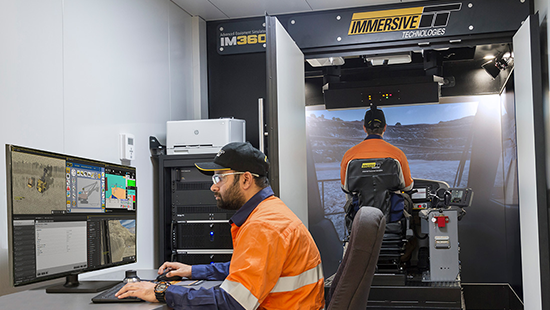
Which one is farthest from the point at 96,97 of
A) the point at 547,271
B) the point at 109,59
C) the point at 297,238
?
the point at 547,271

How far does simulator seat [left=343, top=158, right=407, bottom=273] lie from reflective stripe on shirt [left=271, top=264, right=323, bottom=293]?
2877 mm

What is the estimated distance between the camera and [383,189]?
4633 mm

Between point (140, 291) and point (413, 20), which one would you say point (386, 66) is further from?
point (140, 291)

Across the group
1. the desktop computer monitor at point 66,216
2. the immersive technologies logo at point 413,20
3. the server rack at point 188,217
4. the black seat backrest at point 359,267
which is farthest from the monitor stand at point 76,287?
the immersive technologies logo at point 413,20

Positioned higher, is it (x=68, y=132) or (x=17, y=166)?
(x=68, y=132)

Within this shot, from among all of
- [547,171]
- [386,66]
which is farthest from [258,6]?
[547,171]

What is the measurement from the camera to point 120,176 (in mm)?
2492

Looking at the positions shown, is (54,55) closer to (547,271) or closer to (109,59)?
(109,59)

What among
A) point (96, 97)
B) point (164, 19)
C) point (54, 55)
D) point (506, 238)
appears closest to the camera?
point (54, 55)

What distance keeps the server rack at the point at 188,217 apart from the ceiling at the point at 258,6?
145 centimetres

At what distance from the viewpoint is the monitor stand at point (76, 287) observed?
207cm

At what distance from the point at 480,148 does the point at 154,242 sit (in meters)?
4.38

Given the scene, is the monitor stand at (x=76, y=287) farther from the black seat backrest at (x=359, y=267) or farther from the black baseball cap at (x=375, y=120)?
the black baseball cap at (x=375, y=120)

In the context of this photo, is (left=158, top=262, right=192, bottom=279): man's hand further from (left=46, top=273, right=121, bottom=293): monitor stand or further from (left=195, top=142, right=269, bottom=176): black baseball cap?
(left=195, top=142, right=269, bottom=176): black baseball cap
